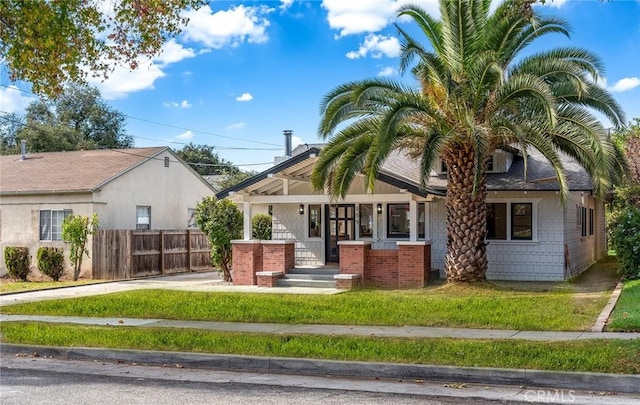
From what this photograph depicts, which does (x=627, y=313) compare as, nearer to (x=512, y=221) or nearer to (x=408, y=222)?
(x=512, y=221)

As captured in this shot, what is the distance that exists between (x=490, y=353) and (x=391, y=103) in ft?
30.3

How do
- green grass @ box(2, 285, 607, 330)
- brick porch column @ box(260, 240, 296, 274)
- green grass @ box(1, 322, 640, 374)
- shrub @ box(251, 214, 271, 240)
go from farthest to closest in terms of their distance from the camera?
shrub @ box(251, 214, 271, 240)
brick porch column @ box(260, 240, 296, 274)
green grass @ box(2, 285, 607, 330)
green grass @ box(1, 322, 640, 374)

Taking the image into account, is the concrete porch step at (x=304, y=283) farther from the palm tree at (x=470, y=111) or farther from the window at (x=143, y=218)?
the window at (x=143, y=218)

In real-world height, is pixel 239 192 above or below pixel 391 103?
below

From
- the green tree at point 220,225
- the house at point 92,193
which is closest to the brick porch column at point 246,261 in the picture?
the green tree at point 220,225

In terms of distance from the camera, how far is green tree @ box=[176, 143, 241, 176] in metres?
64.3

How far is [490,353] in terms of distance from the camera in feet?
32.0

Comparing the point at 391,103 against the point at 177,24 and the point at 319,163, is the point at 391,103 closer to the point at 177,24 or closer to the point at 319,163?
the point at 319,163

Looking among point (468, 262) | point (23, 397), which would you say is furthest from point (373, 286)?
point (23, 397)

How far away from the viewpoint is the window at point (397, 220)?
22188 millimetres

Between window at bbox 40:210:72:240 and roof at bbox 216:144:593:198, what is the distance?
758 cm

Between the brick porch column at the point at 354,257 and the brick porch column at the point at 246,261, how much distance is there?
2.88m

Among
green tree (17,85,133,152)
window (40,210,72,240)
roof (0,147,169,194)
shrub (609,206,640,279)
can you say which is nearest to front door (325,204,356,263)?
shrub (609,206,640,279)

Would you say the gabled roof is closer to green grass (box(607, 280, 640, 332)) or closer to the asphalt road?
green grass (box(607, 280, 640, 332))
